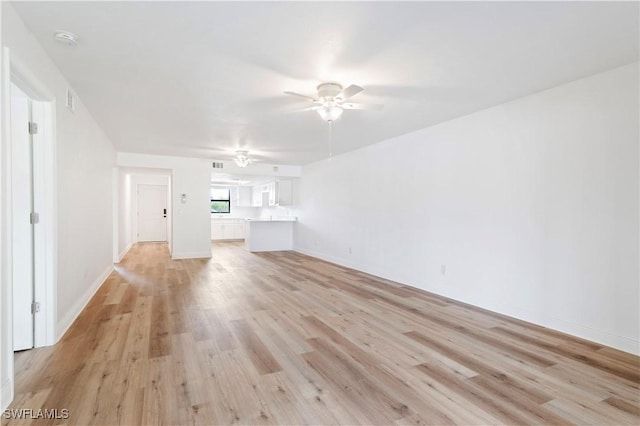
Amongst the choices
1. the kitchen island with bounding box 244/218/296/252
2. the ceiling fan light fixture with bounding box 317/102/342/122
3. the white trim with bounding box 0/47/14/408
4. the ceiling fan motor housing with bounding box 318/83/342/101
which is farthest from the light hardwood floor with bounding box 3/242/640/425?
the kitchen island with bounding box 244/218/296/252

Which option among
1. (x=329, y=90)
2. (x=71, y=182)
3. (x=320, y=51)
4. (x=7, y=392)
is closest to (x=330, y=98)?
(x=329, y=90)

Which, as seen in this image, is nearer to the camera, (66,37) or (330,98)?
(66,37)

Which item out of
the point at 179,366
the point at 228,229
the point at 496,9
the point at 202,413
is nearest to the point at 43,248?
the point at 179,366

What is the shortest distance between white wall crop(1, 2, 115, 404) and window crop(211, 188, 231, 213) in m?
6.64

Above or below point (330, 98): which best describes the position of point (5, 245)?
below

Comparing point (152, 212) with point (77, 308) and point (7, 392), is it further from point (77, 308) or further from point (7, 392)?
point (7, 392)

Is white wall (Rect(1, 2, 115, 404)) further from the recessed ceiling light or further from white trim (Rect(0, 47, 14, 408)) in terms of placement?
the recessed ceiling light

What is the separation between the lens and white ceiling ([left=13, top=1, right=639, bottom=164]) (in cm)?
186

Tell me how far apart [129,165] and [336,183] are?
439cm

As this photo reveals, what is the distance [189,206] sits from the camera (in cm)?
709

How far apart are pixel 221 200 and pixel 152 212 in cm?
232

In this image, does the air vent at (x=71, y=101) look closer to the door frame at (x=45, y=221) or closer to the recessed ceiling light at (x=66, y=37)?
the door frame at (x=45, y=221)

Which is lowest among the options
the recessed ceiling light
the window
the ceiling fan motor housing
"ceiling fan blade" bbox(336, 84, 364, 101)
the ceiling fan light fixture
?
the window

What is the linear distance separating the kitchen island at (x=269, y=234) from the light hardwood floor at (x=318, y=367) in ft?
14.4
